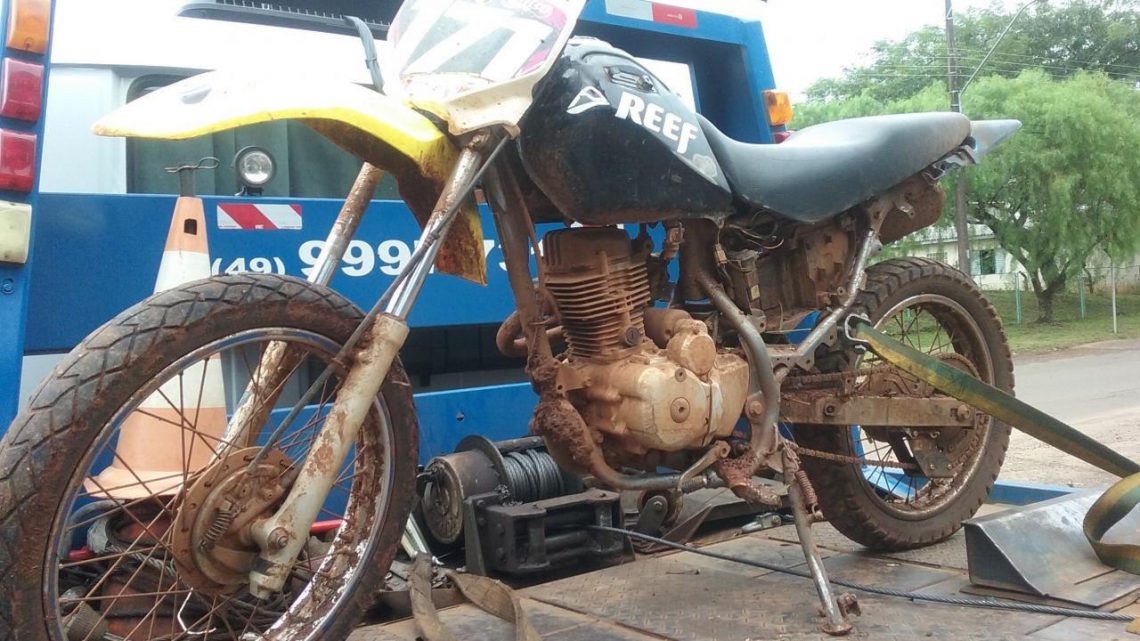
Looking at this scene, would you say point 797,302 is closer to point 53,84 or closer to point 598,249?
point 598,249

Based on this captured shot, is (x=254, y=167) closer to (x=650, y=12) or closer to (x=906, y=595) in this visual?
(x=650, y=12)

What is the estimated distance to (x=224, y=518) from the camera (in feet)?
6.17

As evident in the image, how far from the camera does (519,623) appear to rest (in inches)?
89.7

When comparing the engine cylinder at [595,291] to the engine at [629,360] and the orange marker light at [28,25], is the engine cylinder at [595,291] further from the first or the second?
the orange marker light at [28,25]

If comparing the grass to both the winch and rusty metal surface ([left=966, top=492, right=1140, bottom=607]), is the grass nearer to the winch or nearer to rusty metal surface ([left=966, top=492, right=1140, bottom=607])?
rusty metal surface ([left=966, top=492, right=1140, bottom=607])

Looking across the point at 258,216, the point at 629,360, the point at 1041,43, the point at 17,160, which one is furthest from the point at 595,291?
the point at 1041,43

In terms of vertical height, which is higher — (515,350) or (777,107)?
(777,107)

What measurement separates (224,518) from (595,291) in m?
1.08

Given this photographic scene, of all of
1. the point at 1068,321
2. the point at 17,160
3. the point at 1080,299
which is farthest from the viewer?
the point at 1080,299

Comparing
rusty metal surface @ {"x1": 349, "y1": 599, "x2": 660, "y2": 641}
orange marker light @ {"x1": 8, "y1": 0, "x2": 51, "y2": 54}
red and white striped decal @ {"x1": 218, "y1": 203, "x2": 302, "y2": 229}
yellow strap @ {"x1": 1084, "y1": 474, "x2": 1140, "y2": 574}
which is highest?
orange marker light @ {"x1": 8, "y1": 0, "x2": 51, "y2": 54}

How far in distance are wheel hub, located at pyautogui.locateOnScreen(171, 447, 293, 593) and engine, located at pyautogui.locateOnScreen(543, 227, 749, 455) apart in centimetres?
83

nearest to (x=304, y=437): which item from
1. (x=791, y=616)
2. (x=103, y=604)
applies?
(x=103, y=604)

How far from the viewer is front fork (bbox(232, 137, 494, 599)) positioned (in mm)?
1869

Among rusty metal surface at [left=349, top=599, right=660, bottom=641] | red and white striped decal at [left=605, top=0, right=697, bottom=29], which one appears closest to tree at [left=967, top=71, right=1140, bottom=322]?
red and white striped decal at [left=605, top=0, right=697, bottom=29]
